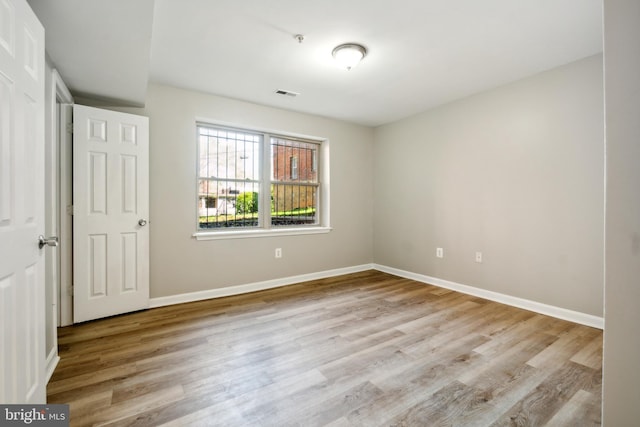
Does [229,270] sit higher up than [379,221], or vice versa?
[379,221]

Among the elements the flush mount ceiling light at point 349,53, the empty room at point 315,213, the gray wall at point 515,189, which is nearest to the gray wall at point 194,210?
the empty room at point 315,213

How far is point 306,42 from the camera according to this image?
2352 millimetres

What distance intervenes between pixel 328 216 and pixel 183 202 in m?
2.06

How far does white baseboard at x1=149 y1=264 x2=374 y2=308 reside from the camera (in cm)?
314

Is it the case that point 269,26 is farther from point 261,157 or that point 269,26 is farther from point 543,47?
point 543,47

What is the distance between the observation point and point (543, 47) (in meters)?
2.42

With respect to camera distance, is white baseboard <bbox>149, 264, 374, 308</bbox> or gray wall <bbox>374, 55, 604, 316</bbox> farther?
white baseboard <bbox>149, 264, 374, 308</bbox>

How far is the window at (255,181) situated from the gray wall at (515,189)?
1.47 metres

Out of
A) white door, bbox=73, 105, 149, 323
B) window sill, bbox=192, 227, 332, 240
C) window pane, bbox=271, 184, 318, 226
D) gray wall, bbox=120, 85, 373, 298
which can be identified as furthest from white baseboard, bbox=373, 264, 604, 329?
white door, bbox=73, 105, 149, 323

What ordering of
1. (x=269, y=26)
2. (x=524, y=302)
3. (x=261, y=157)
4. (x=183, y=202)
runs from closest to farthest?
1. (x=269, y=26)
2. (x=524, y=302)
3. (x=183, y=202)
4. (x=261, y=157)

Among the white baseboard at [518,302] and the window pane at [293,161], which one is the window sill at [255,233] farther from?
the white baseboard at [518,302]

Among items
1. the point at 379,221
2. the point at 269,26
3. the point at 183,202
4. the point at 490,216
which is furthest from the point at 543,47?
the point at 183,202

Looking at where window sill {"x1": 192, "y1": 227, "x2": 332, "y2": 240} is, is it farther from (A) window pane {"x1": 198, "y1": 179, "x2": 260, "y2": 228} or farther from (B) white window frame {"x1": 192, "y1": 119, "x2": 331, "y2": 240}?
(A) window pane {"x1": 198, "y1": 179, "x2": 260, "y2": 228}

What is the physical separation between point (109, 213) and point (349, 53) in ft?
8.90
